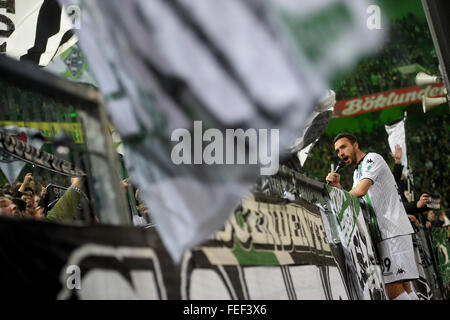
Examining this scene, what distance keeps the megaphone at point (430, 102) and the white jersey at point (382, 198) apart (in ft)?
4.35

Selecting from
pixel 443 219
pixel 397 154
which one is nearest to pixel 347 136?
pixel 397 154

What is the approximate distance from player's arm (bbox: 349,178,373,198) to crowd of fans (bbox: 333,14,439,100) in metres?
0.73

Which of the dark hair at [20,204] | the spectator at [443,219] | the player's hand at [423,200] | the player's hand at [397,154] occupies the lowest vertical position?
the dark hair at [20,204]

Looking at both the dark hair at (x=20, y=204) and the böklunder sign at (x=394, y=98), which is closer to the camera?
the dark hair at (x=20, y=204)

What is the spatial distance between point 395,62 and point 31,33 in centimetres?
319

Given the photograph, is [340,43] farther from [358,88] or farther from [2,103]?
[2,103]

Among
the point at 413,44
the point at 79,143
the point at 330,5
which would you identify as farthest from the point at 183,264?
the point at 413,44

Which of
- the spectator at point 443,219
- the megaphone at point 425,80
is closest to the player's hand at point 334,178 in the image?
the megaphone at point 425,80

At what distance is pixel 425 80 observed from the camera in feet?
19.0

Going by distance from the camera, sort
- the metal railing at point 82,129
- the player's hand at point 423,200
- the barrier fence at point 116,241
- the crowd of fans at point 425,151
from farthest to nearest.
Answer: the player's hand at point 423,200 → the crowd of fans at point 425,151 → the metal railing at point 82,129 → the barrier fence at point 116,241

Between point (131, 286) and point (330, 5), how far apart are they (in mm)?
2958

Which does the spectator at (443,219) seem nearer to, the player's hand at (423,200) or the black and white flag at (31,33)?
the player's hand at (423,200)

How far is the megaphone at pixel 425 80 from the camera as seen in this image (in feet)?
18.8

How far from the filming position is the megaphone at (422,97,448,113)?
236 inches
